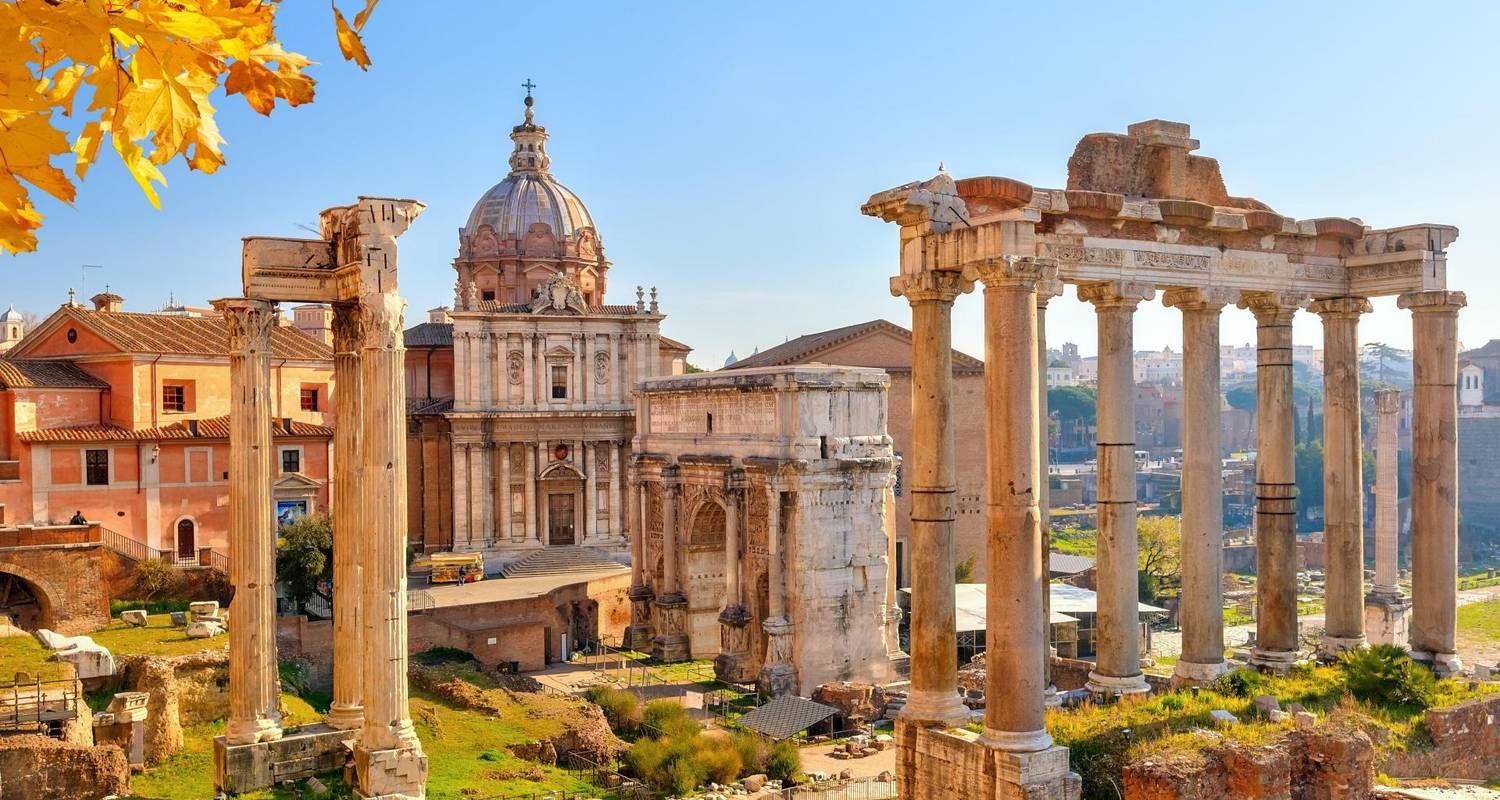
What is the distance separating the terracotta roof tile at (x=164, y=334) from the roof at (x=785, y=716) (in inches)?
611

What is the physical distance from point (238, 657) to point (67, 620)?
12.8 metres

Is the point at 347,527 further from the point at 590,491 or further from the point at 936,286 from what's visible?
the point at 590,491

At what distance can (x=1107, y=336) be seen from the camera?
15.1m

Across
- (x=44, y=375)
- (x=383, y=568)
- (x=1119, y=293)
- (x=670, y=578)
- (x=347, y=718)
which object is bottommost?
(x=670, y=578)

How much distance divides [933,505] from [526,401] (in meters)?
31.0

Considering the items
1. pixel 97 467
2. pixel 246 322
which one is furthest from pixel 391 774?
pixel 97 467

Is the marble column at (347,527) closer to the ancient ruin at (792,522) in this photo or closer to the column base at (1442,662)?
the column base at (1442,662)

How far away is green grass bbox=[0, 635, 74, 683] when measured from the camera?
20.4 metres

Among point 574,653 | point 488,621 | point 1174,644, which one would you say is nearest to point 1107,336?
point 488,621

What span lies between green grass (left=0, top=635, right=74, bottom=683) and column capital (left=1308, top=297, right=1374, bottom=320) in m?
19.6

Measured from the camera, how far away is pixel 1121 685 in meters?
15.5

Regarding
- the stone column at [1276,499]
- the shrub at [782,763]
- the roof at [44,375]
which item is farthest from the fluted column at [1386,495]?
the roof at [44,375]

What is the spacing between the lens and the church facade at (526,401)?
141 ft

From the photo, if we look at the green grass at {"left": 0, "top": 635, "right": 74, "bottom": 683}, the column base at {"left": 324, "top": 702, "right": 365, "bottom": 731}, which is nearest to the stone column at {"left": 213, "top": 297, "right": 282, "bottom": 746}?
the column base at {"left": 324, "top": 702, "right": 365, "bottom": 731}
